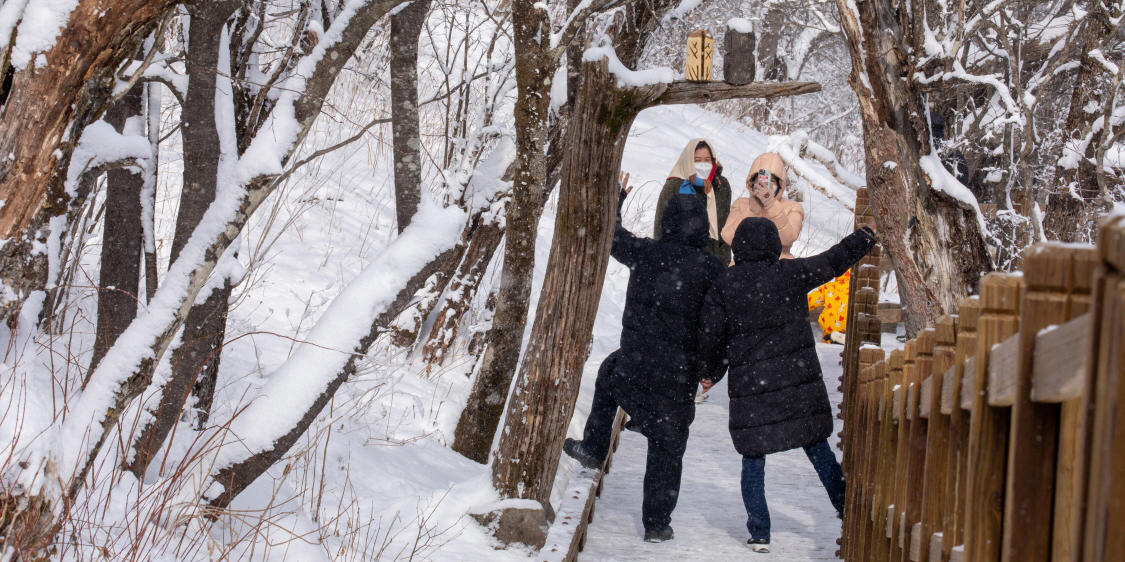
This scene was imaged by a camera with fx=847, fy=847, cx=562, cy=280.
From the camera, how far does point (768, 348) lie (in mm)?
4086

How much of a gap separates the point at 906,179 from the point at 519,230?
1.95 m

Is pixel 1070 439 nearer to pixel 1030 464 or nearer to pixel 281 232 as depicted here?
pixel 1030 464

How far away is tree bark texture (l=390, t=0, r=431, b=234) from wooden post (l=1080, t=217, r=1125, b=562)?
12.4 feet

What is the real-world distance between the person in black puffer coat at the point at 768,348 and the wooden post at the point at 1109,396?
10.4 ft

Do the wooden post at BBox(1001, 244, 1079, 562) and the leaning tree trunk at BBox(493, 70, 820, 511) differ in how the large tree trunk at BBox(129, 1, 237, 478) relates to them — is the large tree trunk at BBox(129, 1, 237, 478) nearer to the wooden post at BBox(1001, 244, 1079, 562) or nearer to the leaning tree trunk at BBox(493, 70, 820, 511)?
the leaning tree trunk at BBox(493, 70, 820, 511)

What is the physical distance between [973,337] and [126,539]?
2.74 meters

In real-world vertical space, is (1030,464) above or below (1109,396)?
below

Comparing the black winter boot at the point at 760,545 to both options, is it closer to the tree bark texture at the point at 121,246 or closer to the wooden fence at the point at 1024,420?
the wooden fence at the point at 1024,420

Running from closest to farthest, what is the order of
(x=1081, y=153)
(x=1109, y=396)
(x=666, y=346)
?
(x=1109, y=396) < (x=666, y=346) < (x=1081, y=153)

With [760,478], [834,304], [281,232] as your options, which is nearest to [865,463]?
[760,478]

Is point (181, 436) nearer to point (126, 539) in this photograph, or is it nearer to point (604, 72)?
point (126, 539)

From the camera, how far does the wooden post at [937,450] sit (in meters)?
2.07

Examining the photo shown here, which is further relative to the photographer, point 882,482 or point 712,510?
point 712,510

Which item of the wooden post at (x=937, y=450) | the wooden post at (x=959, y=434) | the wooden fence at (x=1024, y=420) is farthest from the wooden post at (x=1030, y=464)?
the wooden post at (x=937, y=450)
